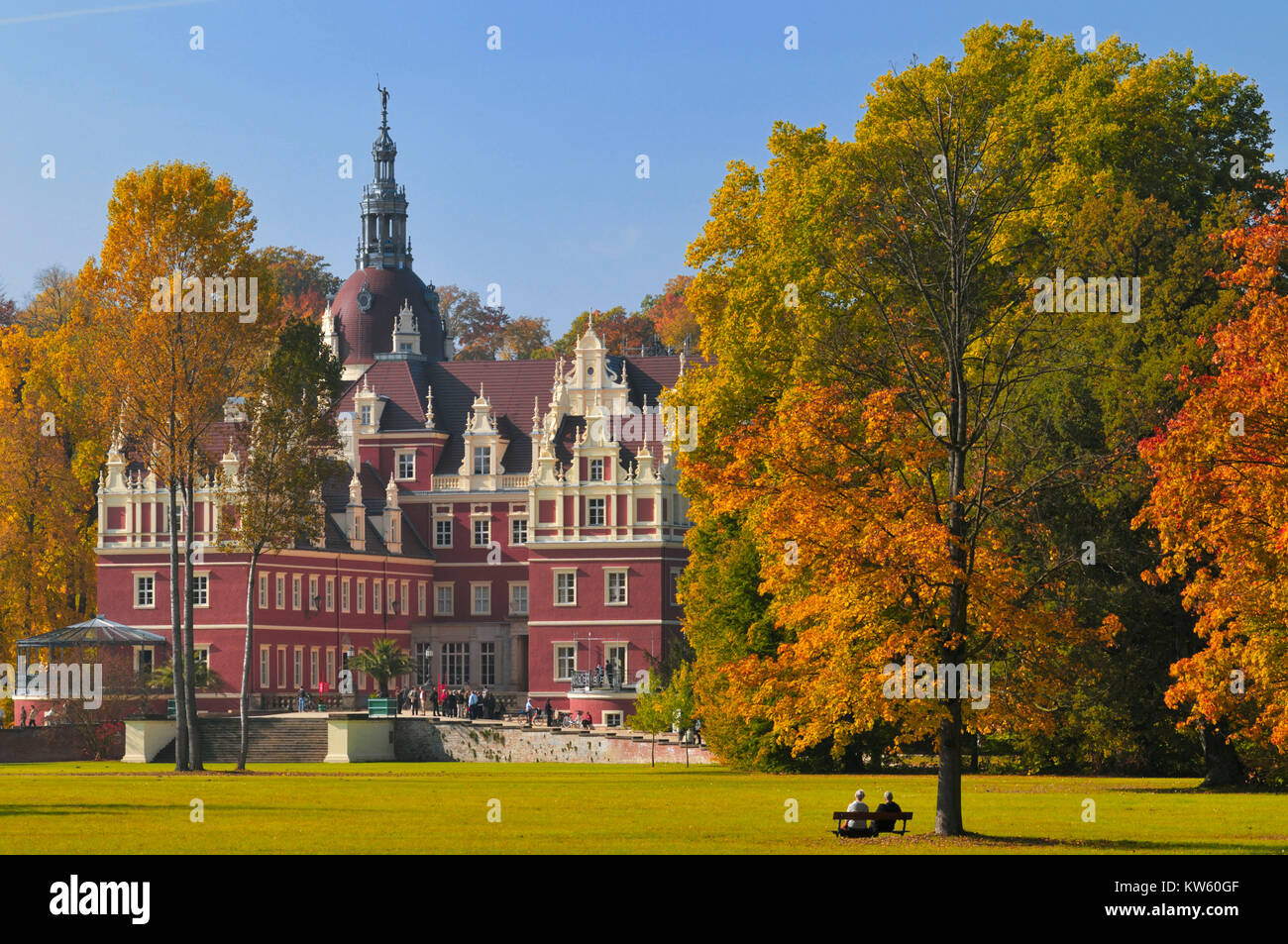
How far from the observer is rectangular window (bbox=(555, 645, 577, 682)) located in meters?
89.0

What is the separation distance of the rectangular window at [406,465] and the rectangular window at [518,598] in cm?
766

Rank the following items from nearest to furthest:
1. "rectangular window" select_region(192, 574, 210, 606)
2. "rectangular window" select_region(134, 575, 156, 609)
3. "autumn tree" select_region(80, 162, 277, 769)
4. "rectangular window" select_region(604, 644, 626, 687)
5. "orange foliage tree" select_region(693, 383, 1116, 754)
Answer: "orange foliage tree" select_region(693, 383, 1116, 754) → "autumn tree" select_region(80, 162, 277, 769) → "rectangular window" select_region(604, 644, 626, 687) → "rectangular window" select_region(192, 574, 210, 606) → "rectangular window" select_region(134, 575, 156, 609)

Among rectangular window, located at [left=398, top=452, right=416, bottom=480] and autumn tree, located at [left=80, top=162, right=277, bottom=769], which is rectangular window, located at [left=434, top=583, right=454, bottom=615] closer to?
rectangular window, located at [left=398, top=452, right=416, bottom=480]

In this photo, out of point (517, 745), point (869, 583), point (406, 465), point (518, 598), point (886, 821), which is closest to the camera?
point (886, 821)

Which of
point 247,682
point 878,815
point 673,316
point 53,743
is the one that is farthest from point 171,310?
point 673,316

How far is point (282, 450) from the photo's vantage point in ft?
200

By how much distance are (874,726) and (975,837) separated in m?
23.6

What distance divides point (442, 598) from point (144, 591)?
1672 centimetres

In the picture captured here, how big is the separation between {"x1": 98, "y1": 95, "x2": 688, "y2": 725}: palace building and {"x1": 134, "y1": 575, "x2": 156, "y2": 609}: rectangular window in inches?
2.4

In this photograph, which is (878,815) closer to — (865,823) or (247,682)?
(865,823)

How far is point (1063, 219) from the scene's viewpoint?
50.7m

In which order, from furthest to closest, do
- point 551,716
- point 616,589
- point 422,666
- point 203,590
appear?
1. point 422,666
2. point 203,590
3. point 616,589
4. point 551,716

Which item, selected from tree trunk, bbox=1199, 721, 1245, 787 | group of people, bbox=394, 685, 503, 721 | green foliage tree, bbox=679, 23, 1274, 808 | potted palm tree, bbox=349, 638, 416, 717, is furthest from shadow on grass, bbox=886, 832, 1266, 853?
potted palm tree, bbox=349, 638, 416, 717
